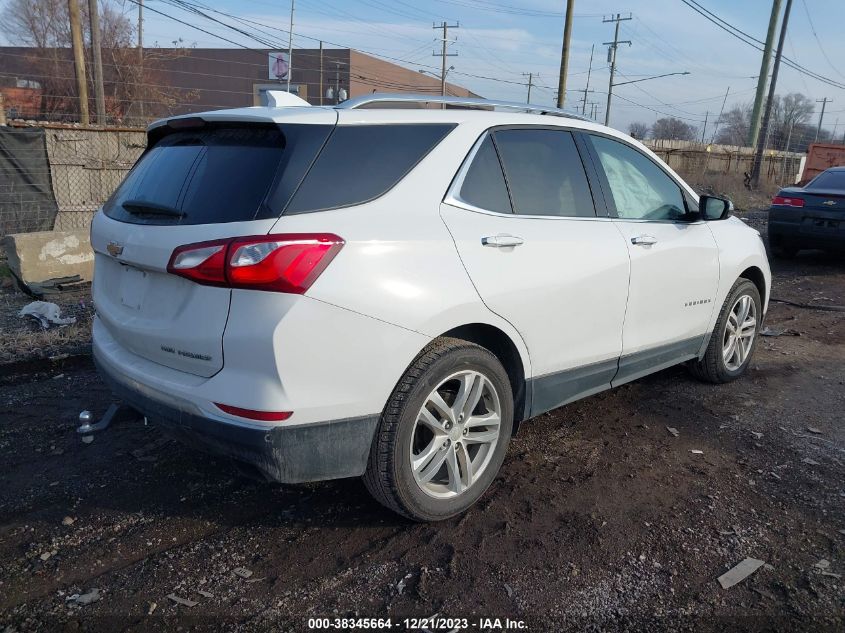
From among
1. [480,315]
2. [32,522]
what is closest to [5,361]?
[32,522]

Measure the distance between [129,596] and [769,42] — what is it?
36.9 m

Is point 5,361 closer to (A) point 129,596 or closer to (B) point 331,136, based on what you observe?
(A) point 129,596

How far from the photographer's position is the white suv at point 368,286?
2.50 meters

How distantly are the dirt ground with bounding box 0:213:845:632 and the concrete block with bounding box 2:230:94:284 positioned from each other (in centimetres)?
308

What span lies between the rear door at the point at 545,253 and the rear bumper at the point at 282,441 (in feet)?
2.87

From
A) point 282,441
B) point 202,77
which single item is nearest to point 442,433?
point 282,441

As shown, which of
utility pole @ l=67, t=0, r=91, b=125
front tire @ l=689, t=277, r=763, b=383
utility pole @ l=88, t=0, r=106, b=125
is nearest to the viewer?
front tire @ l=689, t=277, r=763, b=383

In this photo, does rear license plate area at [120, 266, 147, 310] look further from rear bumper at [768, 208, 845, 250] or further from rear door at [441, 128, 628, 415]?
rear bumper at [768, 208, 845, 250]

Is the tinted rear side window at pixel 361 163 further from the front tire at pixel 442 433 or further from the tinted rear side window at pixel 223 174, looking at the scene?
the front tire at pixel 442 433

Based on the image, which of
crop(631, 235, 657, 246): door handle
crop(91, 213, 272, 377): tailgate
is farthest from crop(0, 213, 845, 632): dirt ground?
crop(631, 235, 657, 246): door handle

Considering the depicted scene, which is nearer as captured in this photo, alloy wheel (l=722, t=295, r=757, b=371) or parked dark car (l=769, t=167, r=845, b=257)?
alloy wheel (l=722, t=295, r=757, b=371)

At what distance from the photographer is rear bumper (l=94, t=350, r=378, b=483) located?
252cm

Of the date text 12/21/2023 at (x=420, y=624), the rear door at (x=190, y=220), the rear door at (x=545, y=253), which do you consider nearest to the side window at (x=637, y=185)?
the rear door at (x=545, y=253)

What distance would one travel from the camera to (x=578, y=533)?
9.93ft
